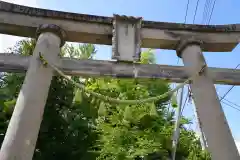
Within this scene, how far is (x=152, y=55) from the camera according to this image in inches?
331

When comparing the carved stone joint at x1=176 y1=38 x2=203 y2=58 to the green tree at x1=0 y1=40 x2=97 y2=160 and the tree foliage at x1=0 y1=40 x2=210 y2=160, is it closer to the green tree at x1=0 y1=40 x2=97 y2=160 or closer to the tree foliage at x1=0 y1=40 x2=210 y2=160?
the tree foliage at x1=0 y1=40 x2=210 y2=160

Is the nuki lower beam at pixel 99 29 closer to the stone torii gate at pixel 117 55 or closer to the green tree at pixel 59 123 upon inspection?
the stone torii gate at pixel 117 55

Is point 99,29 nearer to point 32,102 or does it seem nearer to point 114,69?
point 114,69

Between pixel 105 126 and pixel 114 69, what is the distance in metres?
2.46

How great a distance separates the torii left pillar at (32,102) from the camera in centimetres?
326

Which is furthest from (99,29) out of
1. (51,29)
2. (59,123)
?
(59,123)

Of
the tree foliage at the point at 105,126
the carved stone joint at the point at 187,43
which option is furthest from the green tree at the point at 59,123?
the carved stone joint at the point at 187,43

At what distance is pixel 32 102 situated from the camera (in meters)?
3.67

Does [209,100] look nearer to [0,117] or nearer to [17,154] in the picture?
[17,154]

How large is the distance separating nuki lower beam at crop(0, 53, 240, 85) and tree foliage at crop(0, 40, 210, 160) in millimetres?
1395

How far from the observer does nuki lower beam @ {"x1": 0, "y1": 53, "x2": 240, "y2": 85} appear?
4203mm

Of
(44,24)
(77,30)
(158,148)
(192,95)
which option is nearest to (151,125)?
(158,148)

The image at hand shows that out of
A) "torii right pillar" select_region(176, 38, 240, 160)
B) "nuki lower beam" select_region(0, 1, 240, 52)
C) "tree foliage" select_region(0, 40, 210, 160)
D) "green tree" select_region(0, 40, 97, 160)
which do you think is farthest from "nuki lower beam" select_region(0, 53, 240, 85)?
"green tree" select_region(0, 40, 97, 160)

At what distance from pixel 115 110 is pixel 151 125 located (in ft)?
3.66
